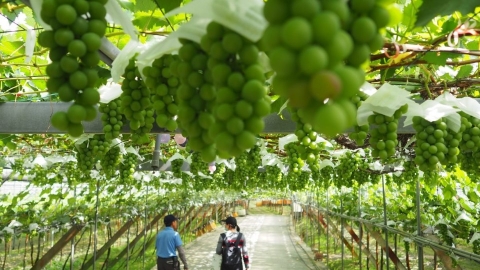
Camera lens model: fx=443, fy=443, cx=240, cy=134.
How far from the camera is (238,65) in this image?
0.64m

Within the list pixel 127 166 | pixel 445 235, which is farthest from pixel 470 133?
pixel 445 235

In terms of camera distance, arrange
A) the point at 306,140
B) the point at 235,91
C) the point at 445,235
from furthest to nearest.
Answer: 1. the point at 445,235
2. the point at 306,140
3. the point at 235,91

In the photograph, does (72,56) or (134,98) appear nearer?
(72,56)

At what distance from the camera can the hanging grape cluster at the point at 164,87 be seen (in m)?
1.04

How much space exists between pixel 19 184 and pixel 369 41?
53.1 ft

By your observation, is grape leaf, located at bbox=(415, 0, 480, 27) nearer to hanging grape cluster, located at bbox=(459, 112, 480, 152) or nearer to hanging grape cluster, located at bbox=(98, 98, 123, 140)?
hanging grape cluster, located at bbox=(98, 98, 123, 140)

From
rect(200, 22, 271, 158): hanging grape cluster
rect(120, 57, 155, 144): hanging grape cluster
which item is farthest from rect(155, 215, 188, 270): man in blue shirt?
rect(200, 22, 271, 158): hanging grape cluster

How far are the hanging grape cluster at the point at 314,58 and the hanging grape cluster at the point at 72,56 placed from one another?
34 centimetres

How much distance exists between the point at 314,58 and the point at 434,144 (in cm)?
177

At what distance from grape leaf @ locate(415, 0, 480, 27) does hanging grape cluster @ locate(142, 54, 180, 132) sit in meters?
0.54

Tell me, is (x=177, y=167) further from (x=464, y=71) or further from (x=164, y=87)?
(x=164, y=87)

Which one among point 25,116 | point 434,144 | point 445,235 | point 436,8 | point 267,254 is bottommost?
point 267,254

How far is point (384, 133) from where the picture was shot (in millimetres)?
1771

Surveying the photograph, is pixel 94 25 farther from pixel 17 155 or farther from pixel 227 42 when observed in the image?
pixel 17 155
